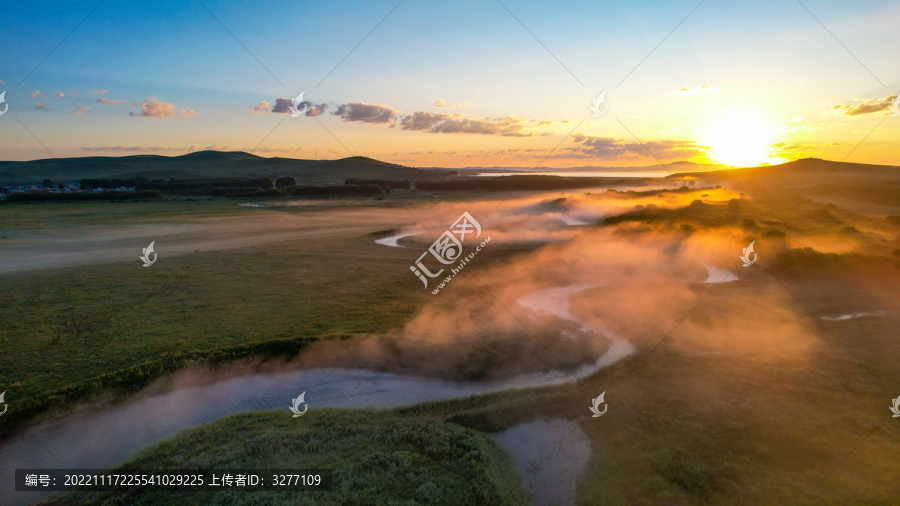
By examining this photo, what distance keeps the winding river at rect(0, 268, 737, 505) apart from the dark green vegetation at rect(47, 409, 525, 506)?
120 centimetres

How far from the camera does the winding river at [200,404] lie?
11.1 metres

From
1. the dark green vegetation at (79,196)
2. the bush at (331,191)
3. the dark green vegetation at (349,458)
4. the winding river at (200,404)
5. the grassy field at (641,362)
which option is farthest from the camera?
the bush at (331,191)

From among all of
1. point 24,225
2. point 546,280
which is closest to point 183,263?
point 546,280

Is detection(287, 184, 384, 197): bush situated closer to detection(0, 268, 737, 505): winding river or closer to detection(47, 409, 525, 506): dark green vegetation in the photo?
detection(0, 268, 737, 505): winding river

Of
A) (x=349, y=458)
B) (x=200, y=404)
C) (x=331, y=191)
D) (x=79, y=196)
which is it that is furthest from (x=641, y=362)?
(x=79, y=196)

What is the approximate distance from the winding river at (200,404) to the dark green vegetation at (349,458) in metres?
1.20

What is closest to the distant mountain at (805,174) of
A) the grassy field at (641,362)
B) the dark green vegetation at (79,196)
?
the grassy field at (641,362)

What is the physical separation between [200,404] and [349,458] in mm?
6970

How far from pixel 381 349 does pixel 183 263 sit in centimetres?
2184

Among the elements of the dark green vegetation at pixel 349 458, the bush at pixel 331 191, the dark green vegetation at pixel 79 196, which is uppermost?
the bush at pixel 331 191

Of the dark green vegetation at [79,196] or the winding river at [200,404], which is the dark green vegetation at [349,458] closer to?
the winding river at [200,404]

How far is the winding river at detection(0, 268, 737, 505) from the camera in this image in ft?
36.4

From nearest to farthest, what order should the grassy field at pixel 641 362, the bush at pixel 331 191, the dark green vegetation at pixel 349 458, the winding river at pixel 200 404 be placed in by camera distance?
1. the dark green vegetation at pixel 349 458
2. the grassy field at pixel 641 362
3. the winding river at pixel 200 404
4. the bush at pixel 331 191

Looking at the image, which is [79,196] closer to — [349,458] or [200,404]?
[200,404]
